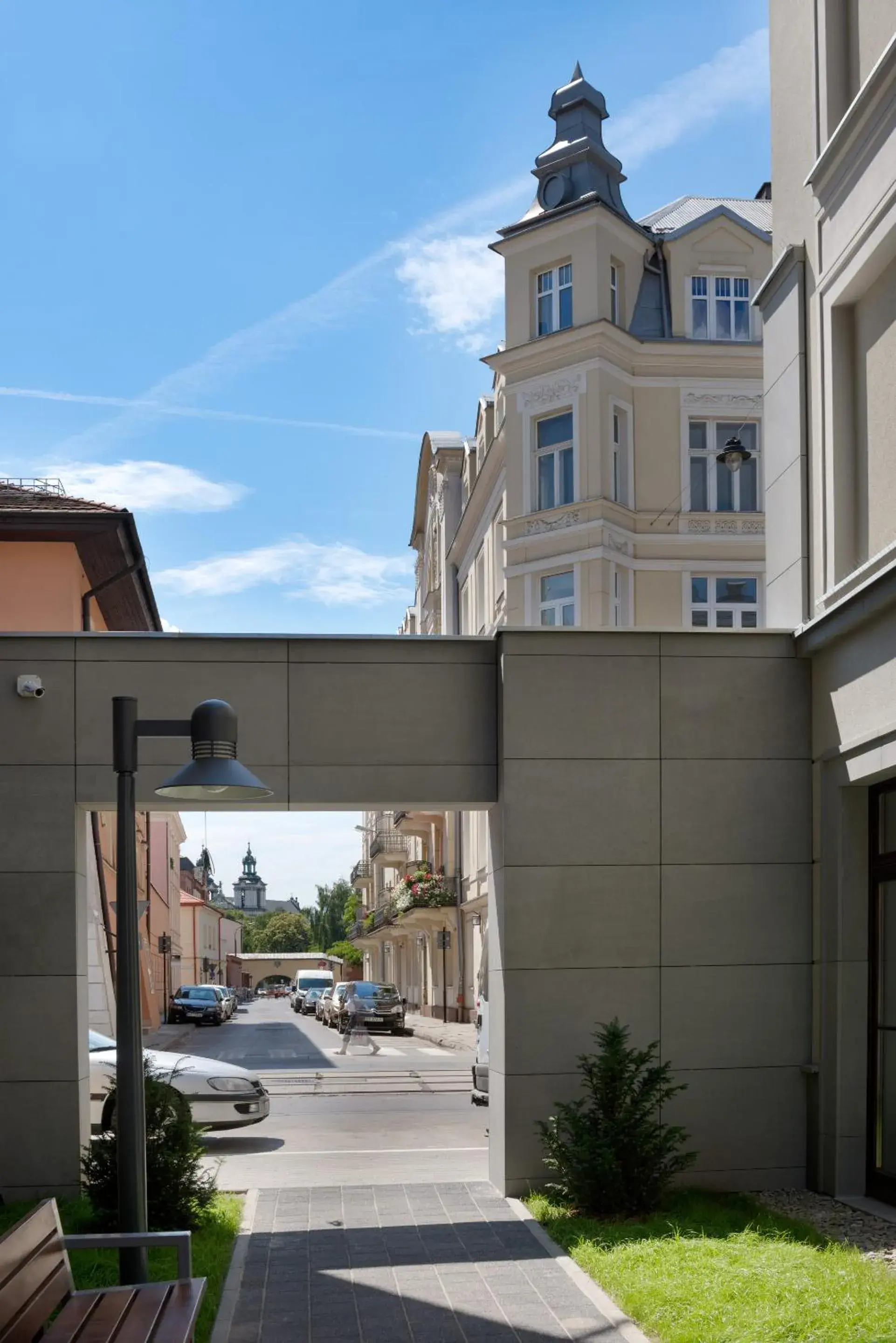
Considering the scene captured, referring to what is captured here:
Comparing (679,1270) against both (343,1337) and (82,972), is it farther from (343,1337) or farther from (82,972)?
(82,972)

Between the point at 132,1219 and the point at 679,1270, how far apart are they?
3347mm

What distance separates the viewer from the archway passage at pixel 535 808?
11336 millimetres

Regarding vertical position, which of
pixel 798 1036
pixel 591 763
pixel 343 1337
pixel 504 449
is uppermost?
pixel 504 449

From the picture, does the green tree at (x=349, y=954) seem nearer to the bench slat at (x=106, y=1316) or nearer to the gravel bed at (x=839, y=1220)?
the gravel bed at (x=839, y=1220)

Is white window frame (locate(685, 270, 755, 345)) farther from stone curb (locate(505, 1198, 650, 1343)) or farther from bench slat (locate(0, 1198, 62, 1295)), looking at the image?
bench slat (locate(0, 1198, 62, 1295))

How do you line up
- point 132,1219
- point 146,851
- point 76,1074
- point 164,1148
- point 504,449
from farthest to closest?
point 146,851, point 504,449, point 76,1074, point 164,1148, point 132,1219

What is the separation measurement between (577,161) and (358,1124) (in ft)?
65.0

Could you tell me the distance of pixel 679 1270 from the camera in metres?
8.25

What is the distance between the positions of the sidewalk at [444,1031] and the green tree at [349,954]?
5349cm

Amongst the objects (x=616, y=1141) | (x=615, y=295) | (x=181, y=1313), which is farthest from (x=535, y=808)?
(x=615, y=295)

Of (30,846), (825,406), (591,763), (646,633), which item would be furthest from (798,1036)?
(30,846)

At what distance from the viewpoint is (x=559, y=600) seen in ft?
91.9

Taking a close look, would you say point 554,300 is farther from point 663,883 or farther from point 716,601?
point 663,883

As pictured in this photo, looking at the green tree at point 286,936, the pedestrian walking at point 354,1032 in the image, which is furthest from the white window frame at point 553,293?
the green tree at point 286,936
